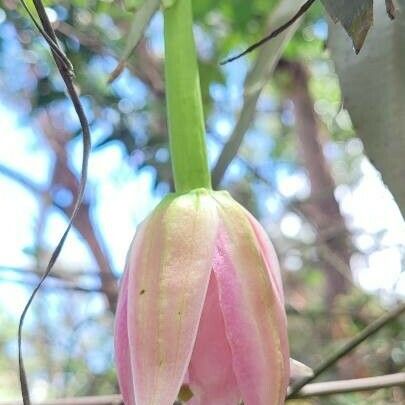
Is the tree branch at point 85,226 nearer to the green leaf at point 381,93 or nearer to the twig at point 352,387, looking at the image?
the twig at point 352,387

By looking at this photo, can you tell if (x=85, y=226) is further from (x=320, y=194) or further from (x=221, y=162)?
(x=221, y=162)

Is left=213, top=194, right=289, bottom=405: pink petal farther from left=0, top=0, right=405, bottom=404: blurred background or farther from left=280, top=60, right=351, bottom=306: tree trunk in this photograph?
left=280, top=60, right=351, bottom=306: tree trunk

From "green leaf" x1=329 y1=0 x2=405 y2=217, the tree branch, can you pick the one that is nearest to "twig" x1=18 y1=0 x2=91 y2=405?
"green leaf" x1=329 y1=0 x2=405 y2=217

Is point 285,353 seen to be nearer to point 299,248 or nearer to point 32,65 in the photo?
point 32,65

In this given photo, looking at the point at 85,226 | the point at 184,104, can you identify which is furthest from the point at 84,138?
the point at 85,226

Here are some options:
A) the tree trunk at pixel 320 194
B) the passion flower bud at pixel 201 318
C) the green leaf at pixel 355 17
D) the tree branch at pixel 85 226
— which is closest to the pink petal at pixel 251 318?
the passion flower bud at pixel 201 318

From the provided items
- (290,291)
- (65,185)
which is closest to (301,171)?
(290,291)
